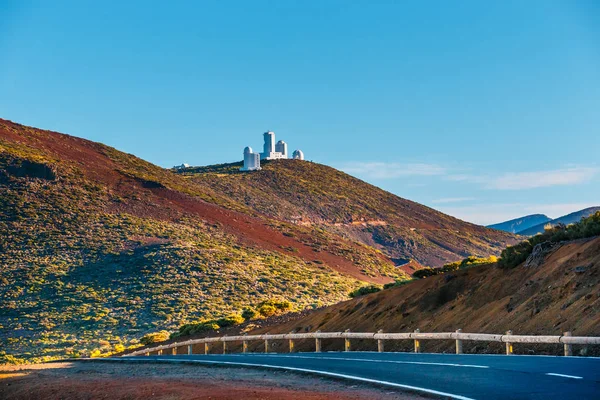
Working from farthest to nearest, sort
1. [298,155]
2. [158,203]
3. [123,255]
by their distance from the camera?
[298,155] → [158,203] → [123,255]

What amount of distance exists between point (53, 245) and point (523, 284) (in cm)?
5872

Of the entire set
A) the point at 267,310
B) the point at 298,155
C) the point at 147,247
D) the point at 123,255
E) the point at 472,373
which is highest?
the point at 298,155

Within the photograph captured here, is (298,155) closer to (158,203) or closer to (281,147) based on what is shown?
(281,147)

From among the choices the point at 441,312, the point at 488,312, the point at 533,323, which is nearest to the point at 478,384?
the point at 533,323

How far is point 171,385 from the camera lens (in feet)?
52.2

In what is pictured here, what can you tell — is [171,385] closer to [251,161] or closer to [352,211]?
[352,211]

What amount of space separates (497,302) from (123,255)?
55.7 metres

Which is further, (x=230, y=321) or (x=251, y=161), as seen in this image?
(x=251, y=161)

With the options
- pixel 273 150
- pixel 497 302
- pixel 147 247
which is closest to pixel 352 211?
pixel 273 150

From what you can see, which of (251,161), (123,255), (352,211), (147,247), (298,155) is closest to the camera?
(123,255)

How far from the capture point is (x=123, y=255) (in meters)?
76.2

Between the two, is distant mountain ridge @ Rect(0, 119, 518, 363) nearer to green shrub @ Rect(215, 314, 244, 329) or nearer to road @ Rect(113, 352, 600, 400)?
green shrub @ Rect(215, 314, 244, 329)

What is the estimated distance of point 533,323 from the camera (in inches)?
826

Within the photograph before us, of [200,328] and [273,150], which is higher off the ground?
[273,150]
